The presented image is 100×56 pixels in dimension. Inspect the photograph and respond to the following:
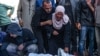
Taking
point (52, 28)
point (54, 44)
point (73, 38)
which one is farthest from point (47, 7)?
point (73, 38)

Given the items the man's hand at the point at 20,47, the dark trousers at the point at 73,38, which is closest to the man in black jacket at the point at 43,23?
the man's hand at the point at 20,47

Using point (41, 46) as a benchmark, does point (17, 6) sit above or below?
above

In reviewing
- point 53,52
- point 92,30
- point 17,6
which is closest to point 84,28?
point 92,30

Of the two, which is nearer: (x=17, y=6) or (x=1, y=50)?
(x=1, y=50)

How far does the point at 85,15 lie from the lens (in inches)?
406

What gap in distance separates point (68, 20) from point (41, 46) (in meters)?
0.77

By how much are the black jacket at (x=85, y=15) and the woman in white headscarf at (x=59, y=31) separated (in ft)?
0.93

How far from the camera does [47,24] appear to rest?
33.4 ft

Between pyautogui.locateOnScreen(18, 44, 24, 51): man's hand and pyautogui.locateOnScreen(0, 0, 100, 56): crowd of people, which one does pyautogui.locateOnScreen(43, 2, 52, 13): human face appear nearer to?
pyautogui.locateOnScreen(0, 0, 100, 56): crowd of people

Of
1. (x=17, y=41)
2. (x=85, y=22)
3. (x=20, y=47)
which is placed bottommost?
(x=20, y=47)

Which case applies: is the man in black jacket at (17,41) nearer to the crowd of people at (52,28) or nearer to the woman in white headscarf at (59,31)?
the crowd of people at (52,28)

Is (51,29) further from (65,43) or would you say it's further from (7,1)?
(7,1)

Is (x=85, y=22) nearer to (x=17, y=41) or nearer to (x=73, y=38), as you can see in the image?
(x=73, y=38)

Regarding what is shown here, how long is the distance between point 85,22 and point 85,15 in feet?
0.47
